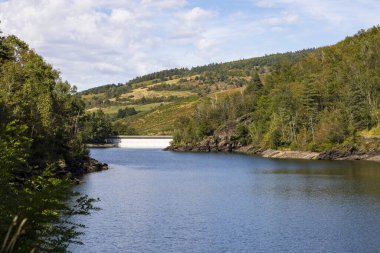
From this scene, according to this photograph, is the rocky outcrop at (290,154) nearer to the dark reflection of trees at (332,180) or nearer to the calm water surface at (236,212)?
the dark reflection of trees at (332,180)

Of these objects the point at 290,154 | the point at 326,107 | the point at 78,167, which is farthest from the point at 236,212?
the point at 326,107

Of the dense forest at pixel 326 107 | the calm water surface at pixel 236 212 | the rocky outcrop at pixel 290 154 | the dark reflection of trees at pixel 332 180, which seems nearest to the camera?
the calm water surface at pixel 236 212

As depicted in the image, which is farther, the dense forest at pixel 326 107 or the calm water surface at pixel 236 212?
the dense forest at pixel 326 107

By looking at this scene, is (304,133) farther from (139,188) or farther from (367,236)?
(367,236)

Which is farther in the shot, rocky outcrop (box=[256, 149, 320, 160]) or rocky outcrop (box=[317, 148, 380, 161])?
rocky outcrop (box=[256, 149, 320, 160])

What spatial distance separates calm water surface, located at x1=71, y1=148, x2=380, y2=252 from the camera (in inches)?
1852

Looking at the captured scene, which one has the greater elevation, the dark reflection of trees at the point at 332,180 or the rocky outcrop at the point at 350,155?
the rocky outcrop at the point at 350,155

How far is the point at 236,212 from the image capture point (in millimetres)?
62688

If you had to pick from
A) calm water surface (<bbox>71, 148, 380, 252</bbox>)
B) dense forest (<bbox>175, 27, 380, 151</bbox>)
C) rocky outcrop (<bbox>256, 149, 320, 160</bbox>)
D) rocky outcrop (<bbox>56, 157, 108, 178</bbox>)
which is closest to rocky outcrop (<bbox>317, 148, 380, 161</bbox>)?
dense forest (<bbox>175, 27, 380, 151</bbox>)

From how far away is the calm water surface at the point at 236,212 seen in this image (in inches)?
1852

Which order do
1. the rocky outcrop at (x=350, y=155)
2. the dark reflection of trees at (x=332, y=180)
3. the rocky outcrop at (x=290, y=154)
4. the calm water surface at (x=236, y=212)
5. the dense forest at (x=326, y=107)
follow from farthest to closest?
the dense forest at (x=326, y=107)
the rocky outcrop at (x=290, y=154)
the rocky outcrop at (x=350, y=155)
the dark reflection of trees at (x=332, y=180)
the calm water surface at (x=236, y=212)

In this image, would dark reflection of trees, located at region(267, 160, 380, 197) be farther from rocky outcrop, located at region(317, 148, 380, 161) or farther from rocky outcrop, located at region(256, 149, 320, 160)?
rocky outcrop, located at region(256, 149, 320, 160)

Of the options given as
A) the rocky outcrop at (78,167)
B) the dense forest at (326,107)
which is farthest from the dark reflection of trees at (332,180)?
the rocky outcrop at (78,167)

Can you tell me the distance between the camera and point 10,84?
82.3 metres
